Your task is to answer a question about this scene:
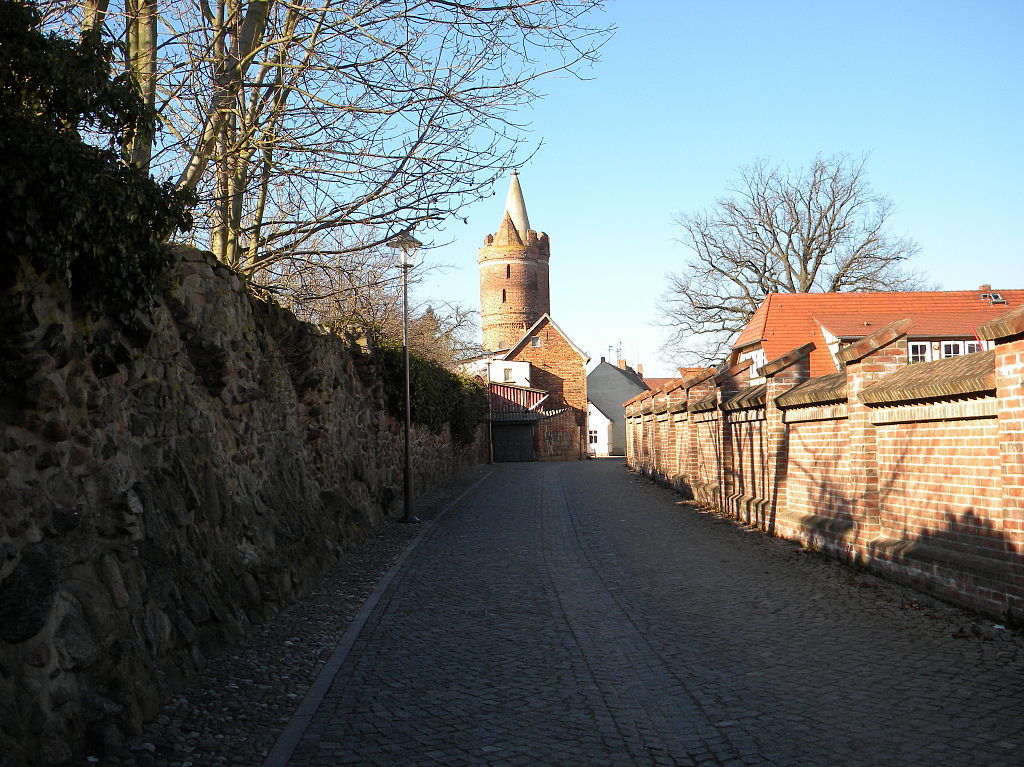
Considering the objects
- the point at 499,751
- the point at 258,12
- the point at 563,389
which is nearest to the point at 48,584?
the point at 499,751

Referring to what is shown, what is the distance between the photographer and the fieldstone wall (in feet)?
13.7

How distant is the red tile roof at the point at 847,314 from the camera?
34438 mm

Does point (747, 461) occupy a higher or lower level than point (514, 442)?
lower

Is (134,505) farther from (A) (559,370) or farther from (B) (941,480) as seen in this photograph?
(A) (559,370)

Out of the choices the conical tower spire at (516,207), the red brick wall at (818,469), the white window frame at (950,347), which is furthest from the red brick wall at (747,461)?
the conical tower spire at (516,207)

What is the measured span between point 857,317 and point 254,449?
31.3m

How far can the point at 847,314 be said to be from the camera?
35625mm

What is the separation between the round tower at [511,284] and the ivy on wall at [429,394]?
31696 mm

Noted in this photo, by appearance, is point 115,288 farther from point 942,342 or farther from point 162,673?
point 942,342

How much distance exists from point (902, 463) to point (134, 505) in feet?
23.3

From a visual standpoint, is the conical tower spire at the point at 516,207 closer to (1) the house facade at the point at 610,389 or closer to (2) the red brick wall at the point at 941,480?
(1) the house facade at the point at 610,389

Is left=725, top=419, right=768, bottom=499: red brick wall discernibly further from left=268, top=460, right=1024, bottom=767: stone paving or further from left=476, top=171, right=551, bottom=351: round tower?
left=476, top=171, right=551, bottom=351: round tower

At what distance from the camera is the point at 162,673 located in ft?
16.9

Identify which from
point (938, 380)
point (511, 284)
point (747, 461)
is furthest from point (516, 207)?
point (938, 380)
